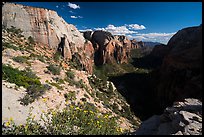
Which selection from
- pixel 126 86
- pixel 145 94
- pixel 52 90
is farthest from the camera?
pixel 126 86

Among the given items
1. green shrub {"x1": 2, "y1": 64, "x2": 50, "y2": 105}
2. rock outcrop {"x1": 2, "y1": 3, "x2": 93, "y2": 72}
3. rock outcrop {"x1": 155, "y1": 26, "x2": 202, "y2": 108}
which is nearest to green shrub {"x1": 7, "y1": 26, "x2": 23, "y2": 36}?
rock outcrop {"x1": 2, "y1": 3, "x2": 93, "y2": 72}

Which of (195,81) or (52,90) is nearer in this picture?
(52,90)

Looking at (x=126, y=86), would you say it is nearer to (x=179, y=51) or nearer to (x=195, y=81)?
(x=179, y=51)

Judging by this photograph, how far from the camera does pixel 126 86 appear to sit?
41594mm

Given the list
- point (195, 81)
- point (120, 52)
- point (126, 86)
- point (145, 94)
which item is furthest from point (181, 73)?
point (120, 52)

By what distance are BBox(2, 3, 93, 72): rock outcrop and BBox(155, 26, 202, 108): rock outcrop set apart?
17.7 m

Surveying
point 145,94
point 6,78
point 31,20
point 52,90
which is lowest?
point 145,94

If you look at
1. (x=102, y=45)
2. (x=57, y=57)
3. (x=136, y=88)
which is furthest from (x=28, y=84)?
(x=102, y=45)

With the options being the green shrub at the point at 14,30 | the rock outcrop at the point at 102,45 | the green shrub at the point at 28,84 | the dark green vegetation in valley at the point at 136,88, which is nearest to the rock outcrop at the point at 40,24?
the green shrub at the point at 14,30

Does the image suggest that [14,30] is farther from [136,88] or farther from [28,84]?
[136,88]

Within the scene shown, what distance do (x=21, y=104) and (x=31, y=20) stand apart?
25335 millimetres

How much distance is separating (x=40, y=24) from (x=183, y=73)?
22840 millimetres

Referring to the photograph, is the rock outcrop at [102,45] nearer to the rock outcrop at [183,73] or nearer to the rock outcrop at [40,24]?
the rock outcrop at [40,24]

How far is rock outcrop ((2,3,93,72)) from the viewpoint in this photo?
27.4 metres
